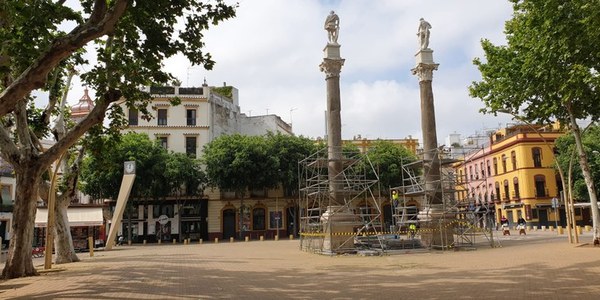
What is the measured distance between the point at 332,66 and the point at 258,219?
95.4ft

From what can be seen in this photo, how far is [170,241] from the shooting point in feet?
155

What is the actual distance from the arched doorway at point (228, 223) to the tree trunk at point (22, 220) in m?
34.8

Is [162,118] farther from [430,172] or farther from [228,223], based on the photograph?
[430,172]

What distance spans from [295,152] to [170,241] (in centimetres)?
1454

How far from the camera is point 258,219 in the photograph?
50438mm

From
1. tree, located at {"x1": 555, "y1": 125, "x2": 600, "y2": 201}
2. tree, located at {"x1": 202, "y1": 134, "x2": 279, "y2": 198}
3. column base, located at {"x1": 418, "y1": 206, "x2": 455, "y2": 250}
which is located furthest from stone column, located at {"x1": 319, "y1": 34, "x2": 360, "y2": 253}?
tree, located at {"x1": 555, "y1": 125, "x2": 600, "y2": 201}

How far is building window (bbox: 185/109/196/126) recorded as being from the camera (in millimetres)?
51500

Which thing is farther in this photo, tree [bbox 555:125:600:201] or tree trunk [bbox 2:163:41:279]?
tree [bbox 555:125:600:201]

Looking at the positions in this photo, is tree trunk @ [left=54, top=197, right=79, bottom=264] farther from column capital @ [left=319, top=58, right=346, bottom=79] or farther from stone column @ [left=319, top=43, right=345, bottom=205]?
column capital @ [left=319, top=58, right=346, bottom=79]

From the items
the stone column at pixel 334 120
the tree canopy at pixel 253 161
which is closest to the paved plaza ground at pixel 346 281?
the stone column at pixel 334 120

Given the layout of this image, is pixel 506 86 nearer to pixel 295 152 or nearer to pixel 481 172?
pixel 295 152

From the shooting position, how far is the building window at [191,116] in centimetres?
5150

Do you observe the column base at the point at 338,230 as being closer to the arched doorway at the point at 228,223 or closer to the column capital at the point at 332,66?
the column capital at the point at 332,66

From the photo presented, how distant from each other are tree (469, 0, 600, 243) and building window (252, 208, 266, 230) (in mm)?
30960
